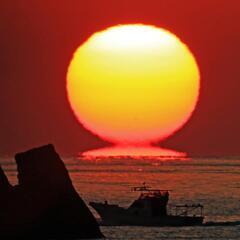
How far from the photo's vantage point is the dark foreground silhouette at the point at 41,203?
250 feet

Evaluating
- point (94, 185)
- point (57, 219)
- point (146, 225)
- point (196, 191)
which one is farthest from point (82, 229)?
point (94, 185)

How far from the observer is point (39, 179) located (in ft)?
255

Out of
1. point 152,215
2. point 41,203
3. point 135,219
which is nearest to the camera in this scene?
point 41,203

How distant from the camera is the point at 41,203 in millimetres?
77625

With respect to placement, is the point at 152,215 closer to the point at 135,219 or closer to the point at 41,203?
the point at 135,219

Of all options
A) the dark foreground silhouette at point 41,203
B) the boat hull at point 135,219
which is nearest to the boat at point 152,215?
the boat hull at point 135,219

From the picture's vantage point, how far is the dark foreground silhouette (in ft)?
250

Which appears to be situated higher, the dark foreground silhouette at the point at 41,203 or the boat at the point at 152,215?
the dark foreground silhouette at the point at 41,203

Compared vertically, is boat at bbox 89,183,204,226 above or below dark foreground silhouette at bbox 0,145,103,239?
below

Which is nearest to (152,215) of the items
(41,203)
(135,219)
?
(135,219)

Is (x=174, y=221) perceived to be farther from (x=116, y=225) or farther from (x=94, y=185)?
(x=94, y=185)

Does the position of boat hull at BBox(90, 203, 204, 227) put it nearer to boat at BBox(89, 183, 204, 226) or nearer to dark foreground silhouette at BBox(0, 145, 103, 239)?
boat at BBox(89, 183, 204, 226)

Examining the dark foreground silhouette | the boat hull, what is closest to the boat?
the boat hull

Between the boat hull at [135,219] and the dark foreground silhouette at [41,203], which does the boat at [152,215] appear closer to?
the boat hull at [135,219]
